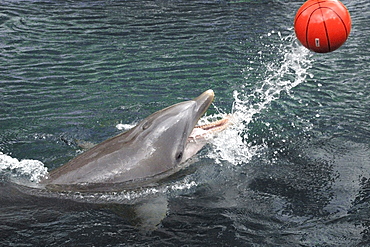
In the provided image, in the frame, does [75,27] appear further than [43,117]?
Yes

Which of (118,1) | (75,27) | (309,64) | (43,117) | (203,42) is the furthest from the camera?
(118,1)

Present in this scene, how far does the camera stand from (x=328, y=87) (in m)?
10.6

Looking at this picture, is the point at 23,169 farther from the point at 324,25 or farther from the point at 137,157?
the point at 324,25

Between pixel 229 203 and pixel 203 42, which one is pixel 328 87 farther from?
pixel 229 203

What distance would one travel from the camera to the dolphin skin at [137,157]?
6755mm

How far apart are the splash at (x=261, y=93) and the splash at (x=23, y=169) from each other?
2430 mm

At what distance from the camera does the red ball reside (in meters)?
7.93

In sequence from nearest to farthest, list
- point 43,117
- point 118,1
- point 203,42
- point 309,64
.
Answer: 1. point 43,117
2. point 309,64
3. point 203,42
4. point 118,1

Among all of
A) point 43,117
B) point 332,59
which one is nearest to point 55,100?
point 43,117

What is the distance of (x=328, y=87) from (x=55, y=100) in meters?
5.27

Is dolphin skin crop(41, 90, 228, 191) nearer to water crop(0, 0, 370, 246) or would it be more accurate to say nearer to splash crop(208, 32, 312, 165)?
water crop(0, 0, 370, 246)

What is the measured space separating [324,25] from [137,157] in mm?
3370

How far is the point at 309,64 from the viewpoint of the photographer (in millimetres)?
11828

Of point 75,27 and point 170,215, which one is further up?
point 75,27
